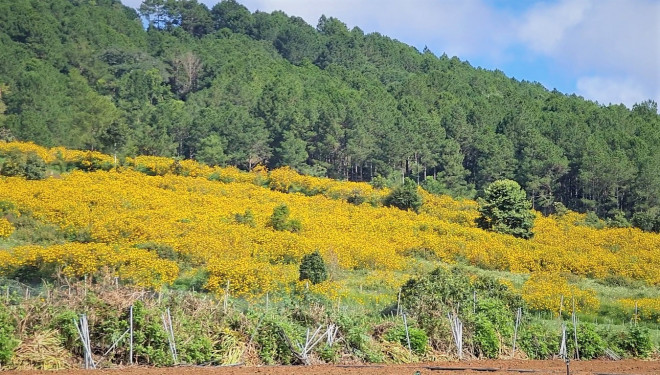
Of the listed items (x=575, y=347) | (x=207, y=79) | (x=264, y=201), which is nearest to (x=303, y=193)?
(x=264, y=201)

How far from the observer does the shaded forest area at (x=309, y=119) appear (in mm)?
73312

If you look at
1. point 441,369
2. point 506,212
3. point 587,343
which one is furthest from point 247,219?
point 441,369

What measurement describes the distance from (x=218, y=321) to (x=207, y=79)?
93.4 m

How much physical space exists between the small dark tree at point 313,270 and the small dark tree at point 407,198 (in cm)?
2388

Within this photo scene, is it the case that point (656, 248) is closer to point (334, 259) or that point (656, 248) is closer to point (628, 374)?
point (334, 259)

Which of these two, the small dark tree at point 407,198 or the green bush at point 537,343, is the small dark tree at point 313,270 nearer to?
the green bush at point 537,343

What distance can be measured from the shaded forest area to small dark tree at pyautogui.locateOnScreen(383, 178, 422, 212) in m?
17.3

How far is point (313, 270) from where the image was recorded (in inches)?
1261

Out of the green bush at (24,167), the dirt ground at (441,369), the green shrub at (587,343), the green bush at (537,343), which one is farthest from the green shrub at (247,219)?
the dirt ground at (441,369)

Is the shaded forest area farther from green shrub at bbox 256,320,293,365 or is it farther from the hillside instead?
green shrub at bbox 256,320,293,365

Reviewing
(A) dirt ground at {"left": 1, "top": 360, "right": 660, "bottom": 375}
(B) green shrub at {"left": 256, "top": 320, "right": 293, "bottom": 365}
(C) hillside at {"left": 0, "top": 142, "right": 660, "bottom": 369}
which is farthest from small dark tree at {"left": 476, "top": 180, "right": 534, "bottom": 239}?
(B) green shrub at {"left": 256, "top": 320, "right": 293, "bottom": 365}

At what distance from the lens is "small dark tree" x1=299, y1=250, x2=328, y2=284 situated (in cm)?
3178

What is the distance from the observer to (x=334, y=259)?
3662 cm

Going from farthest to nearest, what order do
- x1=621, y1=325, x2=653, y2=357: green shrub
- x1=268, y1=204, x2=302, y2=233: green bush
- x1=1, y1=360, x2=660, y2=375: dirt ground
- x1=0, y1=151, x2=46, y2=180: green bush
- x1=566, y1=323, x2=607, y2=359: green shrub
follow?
x1=0, y1=151, x2=46, y2=180: green bush → x1=268, y1=204, x2=302, y2=233: green bush → x1=621, y1=325, x2=653, y2=357: green shrub → x1=566, y1=323, x2=607, y2=359: green shrub → x1=1, y1=360, x2=660, y2=375: dirt ground
